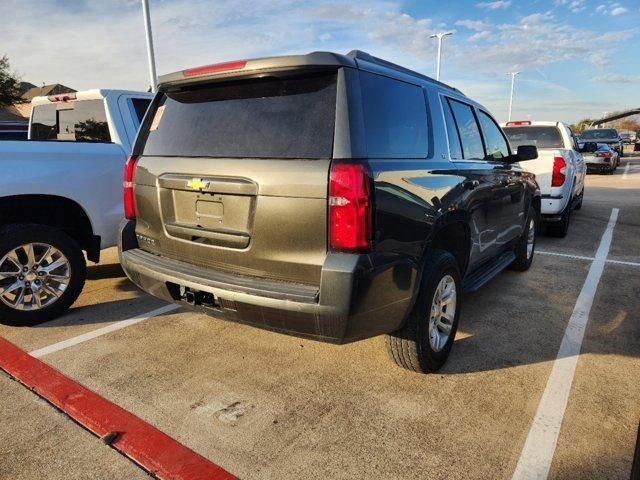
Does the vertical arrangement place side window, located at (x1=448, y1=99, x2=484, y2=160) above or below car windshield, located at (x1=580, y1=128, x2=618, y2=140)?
below

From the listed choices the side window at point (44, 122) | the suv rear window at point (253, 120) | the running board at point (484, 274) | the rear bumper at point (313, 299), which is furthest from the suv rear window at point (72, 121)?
the running board at point (484, 274)

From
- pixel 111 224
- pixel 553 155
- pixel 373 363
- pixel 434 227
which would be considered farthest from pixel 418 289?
pixel 553 155

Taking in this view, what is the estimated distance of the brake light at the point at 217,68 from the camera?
2.64 meters

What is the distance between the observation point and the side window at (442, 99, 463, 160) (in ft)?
11.1

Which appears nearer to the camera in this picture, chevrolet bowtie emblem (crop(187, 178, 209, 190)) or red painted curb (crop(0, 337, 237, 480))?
red painted curb (crop(0, 337, 237, 480))

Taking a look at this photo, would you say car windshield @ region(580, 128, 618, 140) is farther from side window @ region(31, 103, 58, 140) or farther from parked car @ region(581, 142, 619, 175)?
side window @ region(31, 103, 58, 140)

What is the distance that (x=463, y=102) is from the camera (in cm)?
392

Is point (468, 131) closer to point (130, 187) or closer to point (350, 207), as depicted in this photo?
point (350, 207)

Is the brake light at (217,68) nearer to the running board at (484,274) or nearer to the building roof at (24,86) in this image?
the running board at (484,274)

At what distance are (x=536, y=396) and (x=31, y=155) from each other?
4.00 meters

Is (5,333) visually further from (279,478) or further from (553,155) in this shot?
(553,155)

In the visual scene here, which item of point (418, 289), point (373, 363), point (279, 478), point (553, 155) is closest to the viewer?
point (279, 478)

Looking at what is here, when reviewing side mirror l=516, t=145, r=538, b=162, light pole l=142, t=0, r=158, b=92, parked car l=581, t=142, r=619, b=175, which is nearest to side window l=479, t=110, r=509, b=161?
side mirror l=516, t=145, r=538, b=162

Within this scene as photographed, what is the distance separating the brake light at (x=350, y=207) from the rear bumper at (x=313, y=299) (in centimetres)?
8
